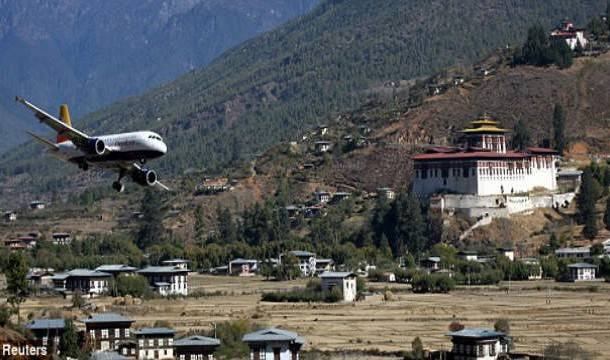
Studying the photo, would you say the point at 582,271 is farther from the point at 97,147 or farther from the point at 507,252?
the point at 97,147

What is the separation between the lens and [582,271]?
153 metres

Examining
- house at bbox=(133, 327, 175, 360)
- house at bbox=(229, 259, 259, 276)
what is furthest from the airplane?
house at bbox=(229, 259, 259, 276)

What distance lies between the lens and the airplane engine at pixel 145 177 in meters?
70.4

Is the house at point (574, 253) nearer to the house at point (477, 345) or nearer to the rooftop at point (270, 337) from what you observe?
the house at point (477, 345)

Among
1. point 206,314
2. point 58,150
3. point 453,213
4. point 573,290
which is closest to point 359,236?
point 453,213

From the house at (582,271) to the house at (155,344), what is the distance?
65.4m

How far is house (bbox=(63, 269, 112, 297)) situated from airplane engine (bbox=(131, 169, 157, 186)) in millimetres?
78470

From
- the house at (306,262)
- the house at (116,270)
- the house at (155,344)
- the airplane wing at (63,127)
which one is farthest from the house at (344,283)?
the airplane wing at (63,127)

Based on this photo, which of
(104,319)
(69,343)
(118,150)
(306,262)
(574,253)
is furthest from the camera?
(306,262)

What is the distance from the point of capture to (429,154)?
186875mm

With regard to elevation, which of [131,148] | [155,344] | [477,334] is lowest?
[155,344]

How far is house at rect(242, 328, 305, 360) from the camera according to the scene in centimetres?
9288

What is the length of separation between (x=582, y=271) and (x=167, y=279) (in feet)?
130

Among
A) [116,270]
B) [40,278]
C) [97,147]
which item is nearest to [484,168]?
[116,270]
